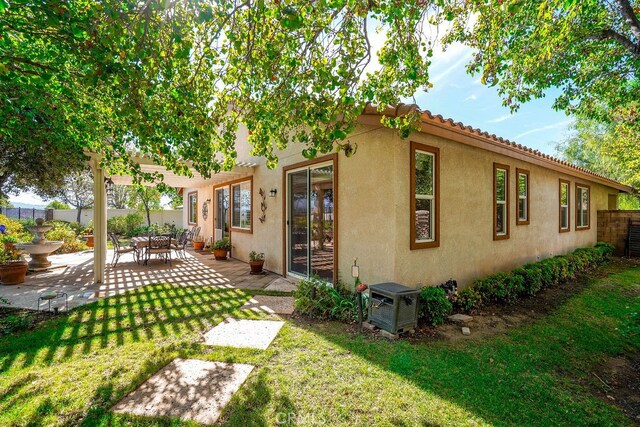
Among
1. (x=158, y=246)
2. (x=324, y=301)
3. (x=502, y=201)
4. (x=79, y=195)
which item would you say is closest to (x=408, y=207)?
(x=324, y=301)

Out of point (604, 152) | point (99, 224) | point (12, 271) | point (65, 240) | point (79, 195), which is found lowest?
point (12, 271)

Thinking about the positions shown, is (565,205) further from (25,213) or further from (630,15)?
(25,213)

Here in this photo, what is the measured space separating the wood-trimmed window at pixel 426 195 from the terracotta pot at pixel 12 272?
29.5 feet

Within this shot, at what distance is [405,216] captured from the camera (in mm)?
4836

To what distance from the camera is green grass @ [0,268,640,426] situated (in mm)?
2508

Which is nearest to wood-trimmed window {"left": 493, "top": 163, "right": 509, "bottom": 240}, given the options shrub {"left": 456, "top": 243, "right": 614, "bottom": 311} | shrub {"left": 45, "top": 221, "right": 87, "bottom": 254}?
shrub {"left": 456, "top": 243, "right": 614, "bottom": 311}

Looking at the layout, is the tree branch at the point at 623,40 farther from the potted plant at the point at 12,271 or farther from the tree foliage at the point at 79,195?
the tree foliage at the point at 79,195

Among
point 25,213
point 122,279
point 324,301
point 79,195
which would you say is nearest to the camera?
point 324,301

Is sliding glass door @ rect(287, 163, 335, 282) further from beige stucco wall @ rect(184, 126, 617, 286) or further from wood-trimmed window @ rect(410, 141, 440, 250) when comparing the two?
wood-trimmed window @ rect(410, 141, 440, 250)

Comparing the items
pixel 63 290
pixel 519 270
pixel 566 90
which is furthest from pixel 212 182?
pixel 566 90

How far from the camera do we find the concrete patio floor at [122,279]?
6000 millimetres

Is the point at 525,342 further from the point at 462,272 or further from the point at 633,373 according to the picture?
the point at 462,272

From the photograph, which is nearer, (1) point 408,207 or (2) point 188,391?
(2) point 188,391

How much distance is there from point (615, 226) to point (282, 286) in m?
13.9
